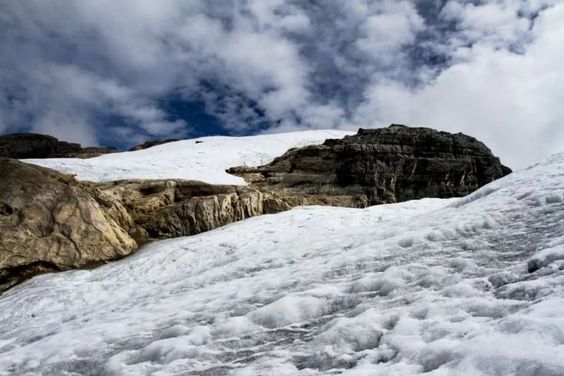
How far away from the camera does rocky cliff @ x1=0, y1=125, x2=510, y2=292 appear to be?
55.7 ft

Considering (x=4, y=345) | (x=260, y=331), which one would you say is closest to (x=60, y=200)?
(x=4, y=345)

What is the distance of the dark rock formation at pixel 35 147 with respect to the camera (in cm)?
6356

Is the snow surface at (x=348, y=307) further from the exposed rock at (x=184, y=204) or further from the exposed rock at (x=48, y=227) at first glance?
the exposed rock at (x=184, y=204)

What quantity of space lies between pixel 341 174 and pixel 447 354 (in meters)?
30.6

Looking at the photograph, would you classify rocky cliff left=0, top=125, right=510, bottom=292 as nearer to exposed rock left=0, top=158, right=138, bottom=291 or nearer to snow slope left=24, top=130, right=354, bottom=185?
exposed rock left=0, top=158, right=138, bottom=291

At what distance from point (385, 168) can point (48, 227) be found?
88.2 ft

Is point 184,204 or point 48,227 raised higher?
point 184,204

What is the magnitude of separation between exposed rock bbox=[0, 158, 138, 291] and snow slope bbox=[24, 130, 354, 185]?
818 cm

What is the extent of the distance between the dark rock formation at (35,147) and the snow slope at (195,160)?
71.6 feet

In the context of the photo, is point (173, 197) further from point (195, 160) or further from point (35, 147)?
point (35, 147)

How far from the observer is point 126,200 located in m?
22.8

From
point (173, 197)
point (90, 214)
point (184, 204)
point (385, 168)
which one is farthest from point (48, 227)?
point (385, 168)

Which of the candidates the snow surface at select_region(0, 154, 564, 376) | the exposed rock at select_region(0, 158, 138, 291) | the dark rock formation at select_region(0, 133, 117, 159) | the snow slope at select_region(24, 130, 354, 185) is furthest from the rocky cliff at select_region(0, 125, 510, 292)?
the dark rock formation at select_region(0, 133, 117, 159)

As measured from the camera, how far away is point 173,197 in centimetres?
2383
